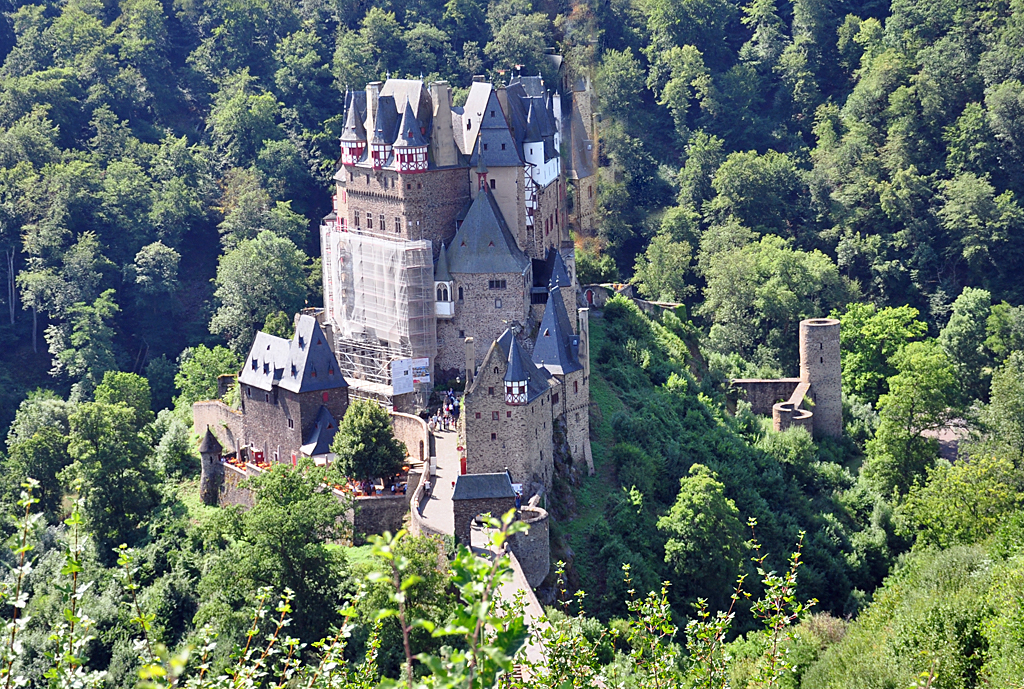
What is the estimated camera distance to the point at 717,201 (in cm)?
8262

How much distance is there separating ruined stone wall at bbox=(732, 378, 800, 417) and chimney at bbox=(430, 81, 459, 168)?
18.0m

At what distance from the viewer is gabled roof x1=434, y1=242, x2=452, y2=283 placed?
5697cm

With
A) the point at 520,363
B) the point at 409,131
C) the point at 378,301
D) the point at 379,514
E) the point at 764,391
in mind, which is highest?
the point at 409,131

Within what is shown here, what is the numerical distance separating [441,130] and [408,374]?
30.6 feet

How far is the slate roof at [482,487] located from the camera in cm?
4559

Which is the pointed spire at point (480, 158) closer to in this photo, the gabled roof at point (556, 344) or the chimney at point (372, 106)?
the chimney at point (372, 106)

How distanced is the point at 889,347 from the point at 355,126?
27485 mm

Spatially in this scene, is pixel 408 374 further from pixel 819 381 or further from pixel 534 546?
pixel 819 381

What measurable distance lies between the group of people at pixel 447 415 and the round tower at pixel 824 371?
1780 centimetres

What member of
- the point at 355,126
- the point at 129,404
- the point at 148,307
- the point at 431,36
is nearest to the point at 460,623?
the point at 355,126

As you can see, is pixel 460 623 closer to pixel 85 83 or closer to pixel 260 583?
pixel 260 583

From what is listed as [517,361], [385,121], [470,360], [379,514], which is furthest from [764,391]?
[379,514]

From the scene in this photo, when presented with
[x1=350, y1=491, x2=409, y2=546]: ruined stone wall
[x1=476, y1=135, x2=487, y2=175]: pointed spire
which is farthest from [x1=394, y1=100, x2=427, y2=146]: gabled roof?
[x1=350, y1=491, x2=409, y2=546]: ruined stone wall

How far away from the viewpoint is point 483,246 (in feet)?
187
